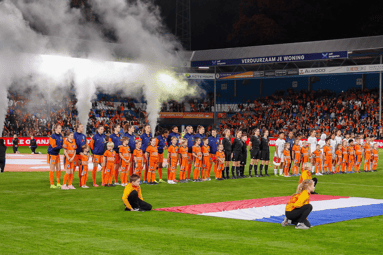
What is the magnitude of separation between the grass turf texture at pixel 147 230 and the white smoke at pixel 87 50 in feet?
43.9

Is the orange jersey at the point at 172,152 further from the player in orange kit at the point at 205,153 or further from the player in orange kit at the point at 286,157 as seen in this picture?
the player in orange kit at the point at 286,157

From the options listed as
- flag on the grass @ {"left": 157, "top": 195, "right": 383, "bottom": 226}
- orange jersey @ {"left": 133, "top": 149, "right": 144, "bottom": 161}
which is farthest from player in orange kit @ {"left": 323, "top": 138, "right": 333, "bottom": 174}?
orange jersey @ {"left": 133, "top": 149, "right": 144, "bottom": 161}

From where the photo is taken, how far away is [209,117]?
2002 inches

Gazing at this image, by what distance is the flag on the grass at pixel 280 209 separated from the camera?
10.1 meters

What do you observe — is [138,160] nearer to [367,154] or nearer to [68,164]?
[68,164]

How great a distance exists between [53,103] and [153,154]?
2749 centimetres

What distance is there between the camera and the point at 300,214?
8.89m

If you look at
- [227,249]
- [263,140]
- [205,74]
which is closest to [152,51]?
[205,74]

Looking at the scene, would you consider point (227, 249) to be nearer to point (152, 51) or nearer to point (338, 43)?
point (152, 51)

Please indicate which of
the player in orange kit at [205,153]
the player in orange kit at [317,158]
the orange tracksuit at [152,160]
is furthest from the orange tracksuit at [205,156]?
the player in orange kit at [317,158]

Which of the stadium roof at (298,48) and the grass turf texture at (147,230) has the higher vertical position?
the stadium roof at (298,48)

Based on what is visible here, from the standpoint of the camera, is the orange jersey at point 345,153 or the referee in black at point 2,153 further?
the orange jersey at point 345,153

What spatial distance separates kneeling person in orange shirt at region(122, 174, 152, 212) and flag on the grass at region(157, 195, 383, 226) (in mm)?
536

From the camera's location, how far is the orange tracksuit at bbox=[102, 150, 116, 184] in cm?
1574
